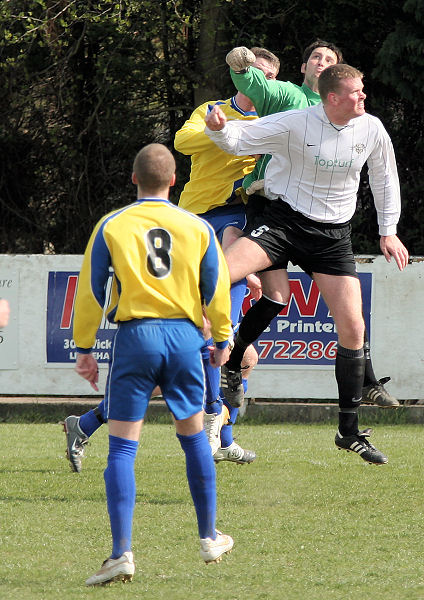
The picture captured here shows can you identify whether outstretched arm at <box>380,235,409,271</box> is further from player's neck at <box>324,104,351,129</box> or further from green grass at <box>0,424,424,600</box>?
green grass at <box>0,424,424,600</box>

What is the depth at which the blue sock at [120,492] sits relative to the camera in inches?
169

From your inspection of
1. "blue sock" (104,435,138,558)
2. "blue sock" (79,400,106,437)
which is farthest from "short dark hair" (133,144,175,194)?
"blue sock" (79,400,106,437)

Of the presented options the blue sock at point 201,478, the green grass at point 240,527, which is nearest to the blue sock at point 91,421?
the green grass at point 240,527

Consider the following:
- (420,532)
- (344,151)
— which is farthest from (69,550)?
(344,151)

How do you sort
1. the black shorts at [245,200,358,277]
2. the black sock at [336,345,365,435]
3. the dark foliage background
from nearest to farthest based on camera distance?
the black shorts at [245,200,358,277] < the black sock at [336,345,365,435] < the dark foliage background

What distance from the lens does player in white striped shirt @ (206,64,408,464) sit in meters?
5.78

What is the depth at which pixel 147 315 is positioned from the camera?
14.0 feet

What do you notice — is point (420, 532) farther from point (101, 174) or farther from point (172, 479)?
point (101, 174)

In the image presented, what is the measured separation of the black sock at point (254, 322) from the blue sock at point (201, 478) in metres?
1.99

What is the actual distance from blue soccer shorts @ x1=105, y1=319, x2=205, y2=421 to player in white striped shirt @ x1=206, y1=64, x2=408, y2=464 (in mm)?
1479

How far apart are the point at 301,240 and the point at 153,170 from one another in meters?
1.80

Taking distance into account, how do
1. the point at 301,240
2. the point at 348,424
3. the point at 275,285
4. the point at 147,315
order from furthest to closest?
the point at 275,285
the point at 348,424
the point at 301,240
the point at 147,315

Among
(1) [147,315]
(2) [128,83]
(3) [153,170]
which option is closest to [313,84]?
(3) [153,170]

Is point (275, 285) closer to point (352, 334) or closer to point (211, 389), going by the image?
point (352, 334)
